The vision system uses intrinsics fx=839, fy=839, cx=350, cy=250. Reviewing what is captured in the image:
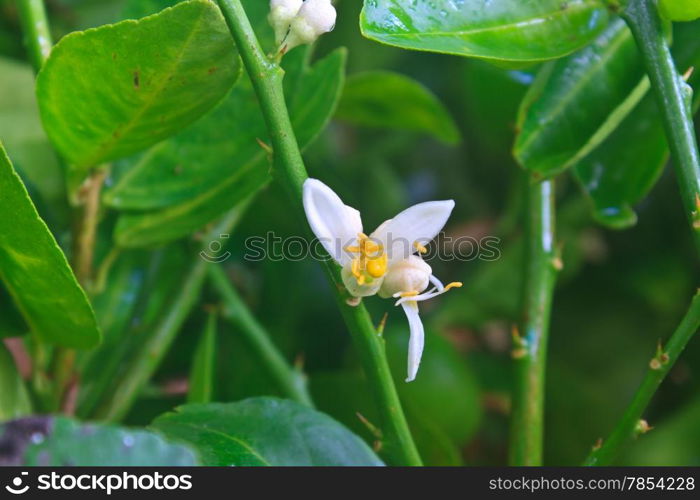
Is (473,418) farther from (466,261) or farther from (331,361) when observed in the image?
(466,261)

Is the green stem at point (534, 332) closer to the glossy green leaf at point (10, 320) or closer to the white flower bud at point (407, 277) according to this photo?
the white flower bud at point (407, 277)

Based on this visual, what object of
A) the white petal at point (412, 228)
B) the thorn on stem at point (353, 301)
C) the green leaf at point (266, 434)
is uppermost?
the white petal at point (412, 228)

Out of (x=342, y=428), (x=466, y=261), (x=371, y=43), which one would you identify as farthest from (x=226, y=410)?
(x=371, y=43)

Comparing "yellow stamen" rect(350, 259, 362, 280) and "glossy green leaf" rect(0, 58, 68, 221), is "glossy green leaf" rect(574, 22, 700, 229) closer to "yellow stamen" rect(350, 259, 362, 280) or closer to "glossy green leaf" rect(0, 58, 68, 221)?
→ "yellow stamen" rect(350, 259, 362, 280)

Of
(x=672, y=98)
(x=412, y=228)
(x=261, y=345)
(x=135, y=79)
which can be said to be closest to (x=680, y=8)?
(x=672, y=98)

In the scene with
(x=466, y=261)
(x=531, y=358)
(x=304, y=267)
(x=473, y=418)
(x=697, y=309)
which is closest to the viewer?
(x=697, y=309)

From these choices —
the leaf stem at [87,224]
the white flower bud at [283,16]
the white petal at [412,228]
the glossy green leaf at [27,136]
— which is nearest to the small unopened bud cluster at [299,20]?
the white flower bud at [283,16]

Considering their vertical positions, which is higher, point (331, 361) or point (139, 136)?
point (139, 136)

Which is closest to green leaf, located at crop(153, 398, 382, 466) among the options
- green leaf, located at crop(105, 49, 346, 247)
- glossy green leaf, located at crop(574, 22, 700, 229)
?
green leaf, located at crop(105, 49, 346, 247)
